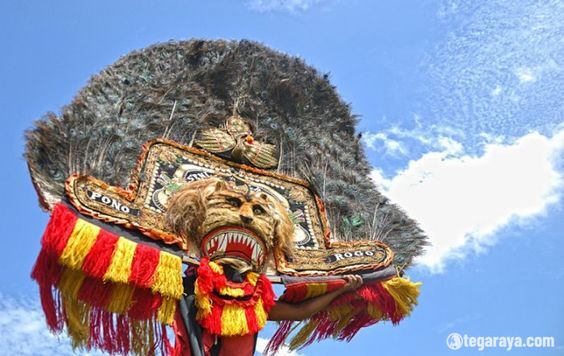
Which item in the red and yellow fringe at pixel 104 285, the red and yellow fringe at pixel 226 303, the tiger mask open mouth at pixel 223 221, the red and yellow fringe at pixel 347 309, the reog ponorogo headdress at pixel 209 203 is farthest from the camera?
the red and yellow fringe at pixel 347 309

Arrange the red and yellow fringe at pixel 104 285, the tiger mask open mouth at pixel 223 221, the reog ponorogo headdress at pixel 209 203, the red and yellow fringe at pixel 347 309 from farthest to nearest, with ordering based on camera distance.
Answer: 1. the red and yellow fringe at pixel 347 309
2. the tiger mask open mouth at pixel 223 221
3. the reog ponorogo headdress at pixel 209 203
4. the red and yellow fringe at pixel 104 285

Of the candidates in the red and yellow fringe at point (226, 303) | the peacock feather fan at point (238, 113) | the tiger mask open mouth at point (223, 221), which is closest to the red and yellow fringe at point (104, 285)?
the red and yellow fringe at point (226, 303)

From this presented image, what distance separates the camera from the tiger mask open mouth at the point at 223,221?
5855 millimetres

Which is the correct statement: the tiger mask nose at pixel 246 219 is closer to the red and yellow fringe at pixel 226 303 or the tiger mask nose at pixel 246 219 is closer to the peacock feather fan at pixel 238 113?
the red and yellow fringe at pixel 226 303

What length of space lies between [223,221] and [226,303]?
684mm

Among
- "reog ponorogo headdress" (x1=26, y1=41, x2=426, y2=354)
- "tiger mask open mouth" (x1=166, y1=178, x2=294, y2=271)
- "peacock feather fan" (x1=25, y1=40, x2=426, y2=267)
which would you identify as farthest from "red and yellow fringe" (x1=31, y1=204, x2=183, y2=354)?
"peacock feather fan" (x1=25, y1=40, x2=426, y2=267)

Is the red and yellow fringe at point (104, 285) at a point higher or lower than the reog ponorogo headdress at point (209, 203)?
lower

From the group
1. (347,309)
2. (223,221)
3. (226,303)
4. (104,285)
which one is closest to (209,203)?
(223,221)

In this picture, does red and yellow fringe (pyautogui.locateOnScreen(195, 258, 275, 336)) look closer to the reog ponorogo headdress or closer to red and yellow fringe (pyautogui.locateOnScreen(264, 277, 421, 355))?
the reog ponorogo headdress

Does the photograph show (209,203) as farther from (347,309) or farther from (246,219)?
(347,309)

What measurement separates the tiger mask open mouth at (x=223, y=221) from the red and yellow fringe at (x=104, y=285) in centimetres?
51

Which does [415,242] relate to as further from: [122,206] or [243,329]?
[122,206]

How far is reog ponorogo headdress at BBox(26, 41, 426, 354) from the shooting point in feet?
17.3

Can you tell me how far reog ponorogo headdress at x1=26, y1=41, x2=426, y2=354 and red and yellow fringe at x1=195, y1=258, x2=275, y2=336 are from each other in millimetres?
11
